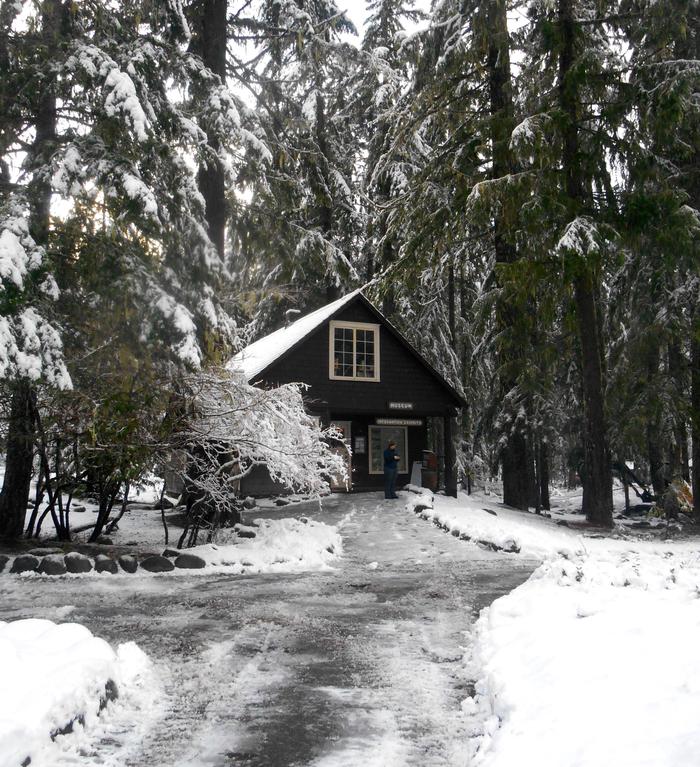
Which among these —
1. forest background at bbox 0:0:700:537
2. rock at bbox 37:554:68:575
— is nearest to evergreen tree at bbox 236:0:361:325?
forest background at bbox 0:0:700:537

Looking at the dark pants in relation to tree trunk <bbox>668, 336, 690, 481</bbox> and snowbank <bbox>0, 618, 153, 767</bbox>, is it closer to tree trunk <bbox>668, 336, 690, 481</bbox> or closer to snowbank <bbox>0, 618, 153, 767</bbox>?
tree trunk <bbox>668, 336, 690, 481</bbox>

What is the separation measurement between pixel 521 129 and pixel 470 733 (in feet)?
45.1

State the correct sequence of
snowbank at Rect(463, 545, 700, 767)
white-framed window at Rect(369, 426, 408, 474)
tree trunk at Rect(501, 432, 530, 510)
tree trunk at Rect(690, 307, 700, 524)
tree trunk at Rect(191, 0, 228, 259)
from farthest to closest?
white-framed window at Rect(369, 426, 408, 474) → tree trunk at Rect(501, 432, 530, 510) → tree trunk at Rect(690, 307, 700, 524) → tree trunk at Rect(191, 0, 228, 259) → snowbank at Rect(463, 545, 700, 767)

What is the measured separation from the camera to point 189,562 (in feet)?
37.2

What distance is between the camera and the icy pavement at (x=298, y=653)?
14.4 ft

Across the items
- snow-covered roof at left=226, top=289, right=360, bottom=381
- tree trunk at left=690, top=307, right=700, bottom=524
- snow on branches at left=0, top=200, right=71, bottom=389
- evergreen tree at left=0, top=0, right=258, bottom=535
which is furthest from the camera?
snow-covered roof at left=226, top=289, right=360, bottom=381

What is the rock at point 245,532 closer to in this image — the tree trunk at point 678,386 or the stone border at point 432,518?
the stone border at point 432,518

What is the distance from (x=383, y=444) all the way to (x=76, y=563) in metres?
17.6

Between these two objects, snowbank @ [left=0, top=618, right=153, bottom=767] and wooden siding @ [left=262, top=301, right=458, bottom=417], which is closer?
snowbank @ [left=0, top=618, right=153, bottom=767]

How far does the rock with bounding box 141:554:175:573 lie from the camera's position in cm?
1107

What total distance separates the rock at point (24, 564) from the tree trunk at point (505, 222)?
12116 mm

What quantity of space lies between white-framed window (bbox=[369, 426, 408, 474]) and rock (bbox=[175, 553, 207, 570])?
624 inches

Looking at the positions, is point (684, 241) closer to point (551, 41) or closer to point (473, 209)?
point (473, 209)

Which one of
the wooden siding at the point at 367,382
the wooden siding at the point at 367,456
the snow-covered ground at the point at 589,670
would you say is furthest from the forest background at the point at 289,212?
the snow-covered ground at the point at 589,670
